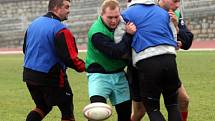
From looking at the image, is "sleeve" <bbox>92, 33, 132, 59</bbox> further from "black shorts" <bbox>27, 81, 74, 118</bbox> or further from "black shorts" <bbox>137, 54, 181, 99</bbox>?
"black shorts" <bbox>27, 81, 74, 118</bbox>

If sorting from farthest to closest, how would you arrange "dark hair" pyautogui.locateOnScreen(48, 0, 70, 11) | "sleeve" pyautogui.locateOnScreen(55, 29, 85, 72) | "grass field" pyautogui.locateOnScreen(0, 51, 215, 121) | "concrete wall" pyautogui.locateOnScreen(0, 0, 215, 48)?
"concrete wall" pyautogui.locateOnScreen(0, 0, 215, 48) → "grass field" pyautogui.locateOnScreen(0, 51, 215, 121) → "dark hair" pyautogui.locateOnScreen(48, 0, 70, 11) → "sleeve" pyautogui.locateOnScreen(55, 29, 85, 72)

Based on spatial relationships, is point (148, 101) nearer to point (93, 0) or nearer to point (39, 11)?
point (93, 0)

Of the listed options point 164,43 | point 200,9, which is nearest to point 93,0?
point 200,9

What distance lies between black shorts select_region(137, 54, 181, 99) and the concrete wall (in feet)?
87.2

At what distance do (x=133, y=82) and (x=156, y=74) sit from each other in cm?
63

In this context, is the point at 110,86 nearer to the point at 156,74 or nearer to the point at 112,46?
the point at 112,46

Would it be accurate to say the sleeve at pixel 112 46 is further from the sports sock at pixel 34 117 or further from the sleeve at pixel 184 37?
the sports sock at pixel 34 117

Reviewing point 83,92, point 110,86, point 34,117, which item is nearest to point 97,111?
point 110,86

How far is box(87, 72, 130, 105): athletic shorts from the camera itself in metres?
7.16

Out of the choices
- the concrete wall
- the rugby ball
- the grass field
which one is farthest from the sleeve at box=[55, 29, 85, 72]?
the concrete wall

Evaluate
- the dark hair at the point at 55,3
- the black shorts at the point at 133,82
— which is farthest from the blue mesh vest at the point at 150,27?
the dark hair at the point at 55,3

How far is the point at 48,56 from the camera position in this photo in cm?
725

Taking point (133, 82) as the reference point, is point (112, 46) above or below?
above

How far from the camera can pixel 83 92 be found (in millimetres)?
12930
